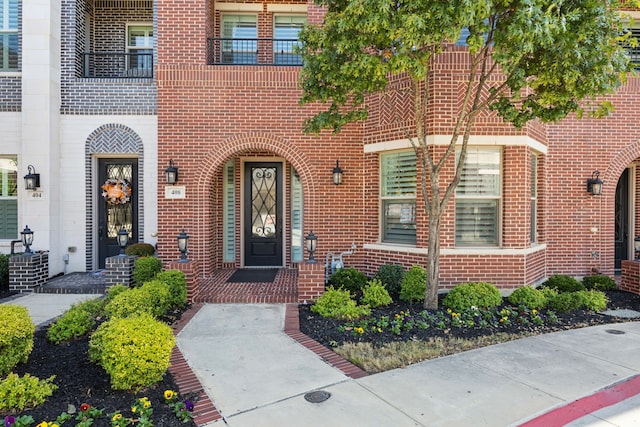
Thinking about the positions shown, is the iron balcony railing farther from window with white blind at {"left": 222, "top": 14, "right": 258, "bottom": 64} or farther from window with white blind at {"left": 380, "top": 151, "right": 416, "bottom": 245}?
window with white blind at {"left": 380, "top": 151, "right": 416, "bottom": 245}

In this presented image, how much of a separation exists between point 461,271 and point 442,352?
3.04 m

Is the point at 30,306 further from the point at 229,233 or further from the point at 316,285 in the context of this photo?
the point at 316,285

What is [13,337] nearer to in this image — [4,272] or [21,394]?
[21,394]

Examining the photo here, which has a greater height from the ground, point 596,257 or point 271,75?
point 271,75

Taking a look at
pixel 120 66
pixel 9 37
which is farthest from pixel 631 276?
pixel 9 37

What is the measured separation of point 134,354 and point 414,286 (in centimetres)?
456

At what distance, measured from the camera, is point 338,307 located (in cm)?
596

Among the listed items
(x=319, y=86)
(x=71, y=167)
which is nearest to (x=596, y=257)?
(x=319, y=86)

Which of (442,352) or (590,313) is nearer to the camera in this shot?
(442,352)

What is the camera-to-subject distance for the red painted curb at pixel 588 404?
10.3 feet

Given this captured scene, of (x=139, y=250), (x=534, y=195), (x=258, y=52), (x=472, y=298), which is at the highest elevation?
(x=258, y=52)

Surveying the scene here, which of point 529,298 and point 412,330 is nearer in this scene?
point 412,330

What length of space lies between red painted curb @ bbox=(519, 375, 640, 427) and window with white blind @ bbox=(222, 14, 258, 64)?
9.07 m

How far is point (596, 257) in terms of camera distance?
28.2 ft
